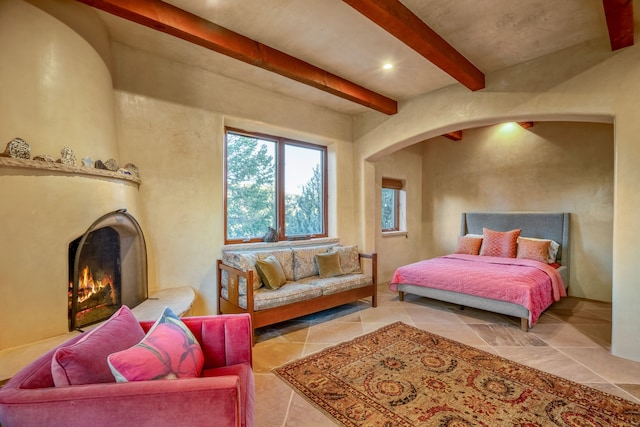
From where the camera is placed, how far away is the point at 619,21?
2258 mm

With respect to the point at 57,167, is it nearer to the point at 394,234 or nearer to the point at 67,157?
the point at 67,157

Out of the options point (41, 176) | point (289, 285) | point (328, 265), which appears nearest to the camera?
point (41, 176)

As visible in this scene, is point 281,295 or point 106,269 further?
point 281,295

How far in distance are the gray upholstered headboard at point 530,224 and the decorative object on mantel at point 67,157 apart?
5.81m

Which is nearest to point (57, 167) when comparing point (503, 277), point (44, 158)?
point (44, 158)

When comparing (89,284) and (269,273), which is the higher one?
(89,284)

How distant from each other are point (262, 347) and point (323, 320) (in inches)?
37.4

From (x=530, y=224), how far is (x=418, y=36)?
4.01 metres

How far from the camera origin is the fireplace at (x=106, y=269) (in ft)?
7.36

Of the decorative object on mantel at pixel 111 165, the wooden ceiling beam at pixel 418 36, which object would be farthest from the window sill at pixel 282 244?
the wooden ceiling beam at pixel 418 36

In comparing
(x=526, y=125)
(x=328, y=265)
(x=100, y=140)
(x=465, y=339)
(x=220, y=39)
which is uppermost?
(x=220, y=39)

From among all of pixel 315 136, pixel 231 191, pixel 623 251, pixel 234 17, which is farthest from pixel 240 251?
pixel 623 251

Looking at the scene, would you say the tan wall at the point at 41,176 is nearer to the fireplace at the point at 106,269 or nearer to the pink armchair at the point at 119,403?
the fireplace at the point at 106,269

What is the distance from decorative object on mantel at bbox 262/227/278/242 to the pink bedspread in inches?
73.2
